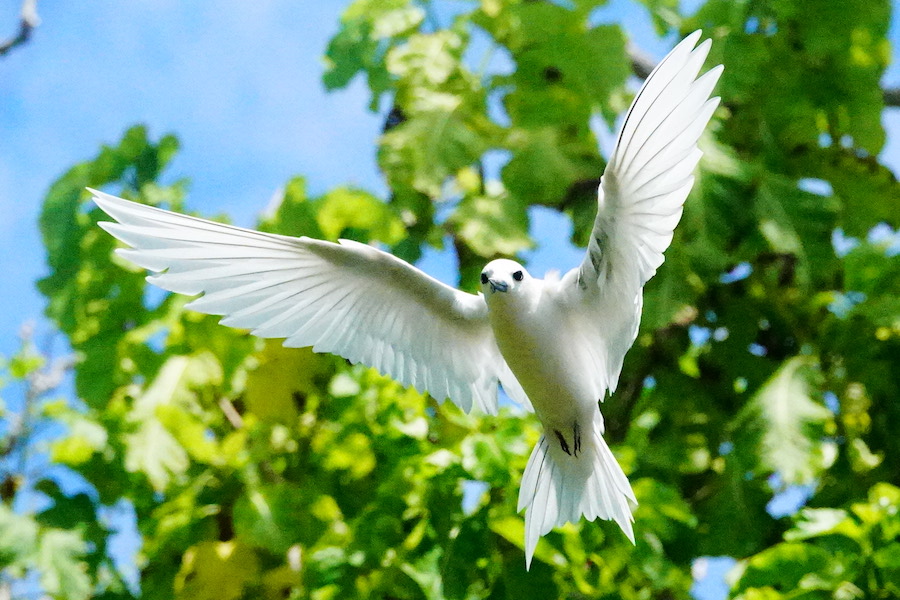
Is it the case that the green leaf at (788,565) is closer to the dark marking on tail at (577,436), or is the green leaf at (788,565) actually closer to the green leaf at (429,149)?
the dark marking on tail at (577,436)

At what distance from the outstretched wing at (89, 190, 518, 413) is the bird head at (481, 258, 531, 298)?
10.6 inches

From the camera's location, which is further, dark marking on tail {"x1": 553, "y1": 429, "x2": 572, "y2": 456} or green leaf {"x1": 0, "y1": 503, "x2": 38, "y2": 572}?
green leaf {"x1": 0, "y1": 503, "x2": 38, "y2": 572}

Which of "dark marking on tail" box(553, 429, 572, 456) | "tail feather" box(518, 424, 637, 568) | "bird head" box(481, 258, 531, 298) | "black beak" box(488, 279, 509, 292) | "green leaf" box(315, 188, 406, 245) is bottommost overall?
"tail feather" box(518, 424, 637, 568)

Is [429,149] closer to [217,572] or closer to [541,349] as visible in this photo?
[217,572]

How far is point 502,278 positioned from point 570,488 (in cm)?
50

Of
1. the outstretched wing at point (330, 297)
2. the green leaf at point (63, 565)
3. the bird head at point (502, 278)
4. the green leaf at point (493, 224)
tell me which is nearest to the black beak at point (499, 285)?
the bird head at point (502, 278)

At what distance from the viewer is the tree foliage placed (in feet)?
9.53

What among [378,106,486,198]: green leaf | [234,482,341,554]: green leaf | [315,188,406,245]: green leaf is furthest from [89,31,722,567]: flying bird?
[315,188,406,245]: green leaf

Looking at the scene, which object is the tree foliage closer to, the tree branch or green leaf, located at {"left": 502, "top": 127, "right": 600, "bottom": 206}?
green leaf, located at {"left": 502, "top": 127, "right": 600, "bottom": 206}

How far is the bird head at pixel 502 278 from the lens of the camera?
1.60 meters

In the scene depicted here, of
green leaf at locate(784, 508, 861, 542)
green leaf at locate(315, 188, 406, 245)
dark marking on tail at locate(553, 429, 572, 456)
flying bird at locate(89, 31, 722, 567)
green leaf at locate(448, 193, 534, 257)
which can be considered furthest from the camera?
green leaf at locate(315, 188, 406, 245)

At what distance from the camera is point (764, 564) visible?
86.6 inches

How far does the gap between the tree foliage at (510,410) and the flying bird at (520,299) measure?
0.55 metres

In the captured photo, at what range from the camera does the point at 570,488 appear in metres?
1.92
